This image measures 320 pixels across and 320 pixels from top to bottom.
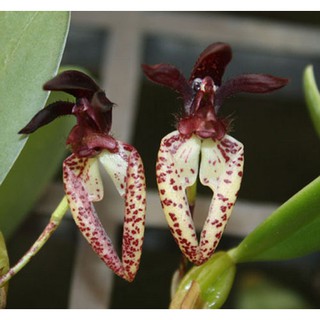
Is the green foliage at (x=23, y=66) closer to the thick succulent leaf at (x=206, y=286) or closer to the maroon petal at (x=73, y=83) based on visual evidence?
the maroon petal at (x=73, y=83)

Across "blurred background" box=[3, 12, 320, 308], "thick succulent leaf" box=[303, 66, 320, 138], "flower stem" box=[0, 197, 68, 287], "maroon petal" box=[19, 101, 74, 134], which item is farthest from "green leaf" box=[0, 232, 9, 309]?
"blurred background" box=[3, 12, 320, 308]

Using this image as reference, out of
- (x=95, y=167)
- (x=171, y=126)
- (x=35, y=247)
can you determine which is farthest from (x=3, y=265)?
(x=171, y=126)

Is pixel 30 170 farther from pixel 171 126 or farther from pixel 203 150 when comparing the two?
pixel 171 126

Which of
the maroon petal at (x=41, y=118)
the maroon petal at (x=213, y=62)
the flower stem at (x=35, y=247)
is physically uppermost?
the maroon petal at (x=213, y=62)

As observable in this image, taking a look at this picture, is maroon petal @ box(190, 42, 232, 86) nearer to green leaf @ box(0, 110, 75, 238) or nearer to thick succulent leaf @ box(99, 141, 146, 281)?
thick succulent leaf @ box(99, 141, 146, 281)

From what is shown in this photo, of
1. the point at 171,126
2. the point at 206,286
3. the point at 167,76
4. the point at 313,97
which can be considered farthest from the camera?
the point at 171,126

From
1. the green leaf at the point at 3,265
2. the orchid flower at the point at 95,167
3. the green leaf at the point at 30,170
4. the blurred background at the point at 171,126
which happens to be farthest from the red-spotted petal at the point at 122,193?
the blurred background at the point at 171,126
